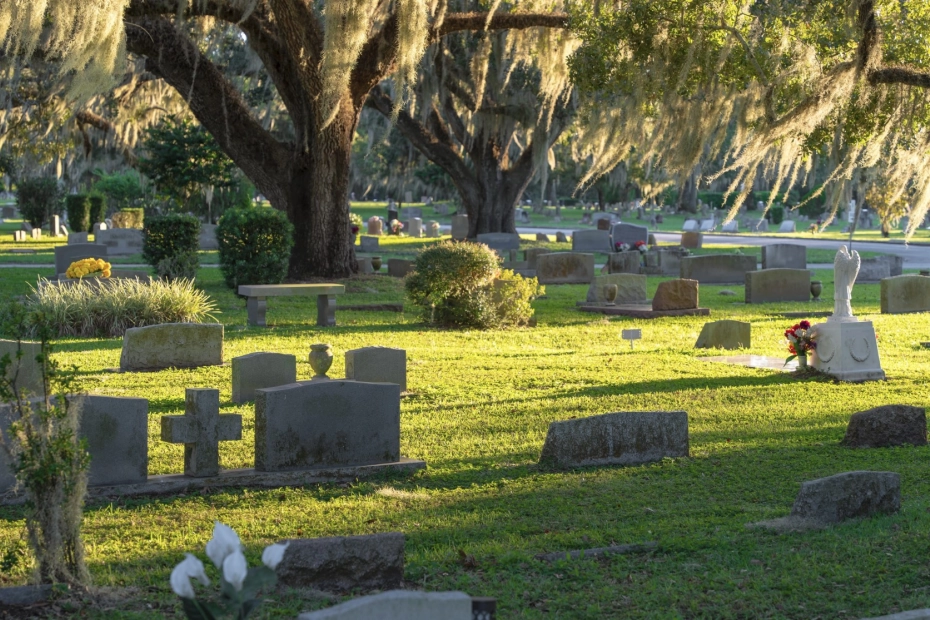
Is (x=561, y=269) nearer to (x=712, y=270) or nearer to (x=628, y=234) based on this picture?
(x=712, y=270)

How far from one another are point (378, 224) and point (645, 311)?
96.7 feet

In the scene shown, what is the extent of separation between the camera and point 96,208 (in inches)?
1725

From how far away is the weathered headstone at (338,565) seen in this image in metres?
5.71

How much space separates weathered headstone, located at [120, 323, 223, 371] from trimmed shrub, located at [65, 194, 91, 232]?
97.9 ft

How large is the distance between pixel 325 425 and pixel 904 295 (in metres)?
15.8

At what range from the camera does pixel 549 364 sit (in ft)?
47.9

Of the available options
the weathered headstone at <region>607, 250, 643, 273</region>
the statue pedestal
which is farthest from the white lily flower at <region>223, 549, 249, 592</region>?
the weathered headstone at <region>607, 250, 643, 273</region>

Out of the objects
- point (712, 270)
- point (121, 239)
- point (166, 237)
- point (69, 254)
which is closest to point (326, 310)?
point (166, 237)

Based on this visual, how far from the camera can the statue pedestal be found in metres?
13.3

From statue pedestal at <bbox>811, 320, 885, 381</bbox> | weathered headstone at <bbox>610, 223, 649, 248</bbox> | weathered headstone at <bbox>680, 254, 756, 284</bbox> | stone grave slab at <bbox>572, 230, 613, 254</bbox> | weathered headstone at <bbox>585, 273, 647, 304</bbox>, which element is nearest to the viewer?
statue pedestal at <bbox>811, 320, 885, 381</bbox>

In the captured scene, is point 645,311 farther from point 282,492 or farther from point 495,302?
point 282,492

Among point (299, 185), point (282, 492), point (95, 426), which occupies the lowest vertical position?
point (282, 492)

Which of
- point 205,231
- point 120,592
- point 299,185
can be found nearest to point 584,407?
point 120,592

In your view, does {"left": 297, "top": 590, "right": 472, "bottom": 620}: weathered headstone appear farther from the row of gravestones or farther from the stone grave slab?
the stone grave slab
